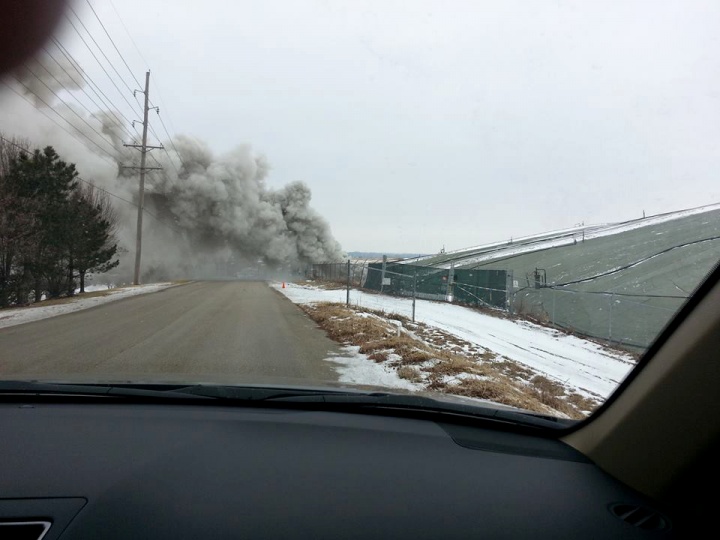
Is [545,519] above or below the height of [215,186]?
below

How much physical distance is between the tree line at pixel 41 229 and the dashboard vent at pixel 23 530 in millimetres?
19715

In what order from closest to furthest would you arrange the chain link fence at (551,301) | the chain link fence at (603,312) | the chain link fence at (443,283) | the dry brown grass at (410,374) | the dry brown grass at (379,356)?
the dry brown grass at (410,374) < the dry brown grass at (379,356) < the chain link fence at (603,312) < the chain link fence at (551,301) < the chain link fence at (443,283)

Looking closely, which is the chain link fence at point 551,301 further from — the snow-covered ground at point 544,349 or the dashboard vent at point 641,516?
the dashboard vent at point 641,516

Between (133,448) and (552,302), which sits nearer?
(133,448)

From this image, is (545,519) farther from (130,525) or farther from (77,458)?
(77,458)

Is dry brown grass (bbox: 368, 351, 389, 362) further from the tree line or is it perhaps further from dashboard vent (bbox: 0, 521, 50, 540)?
the tree line

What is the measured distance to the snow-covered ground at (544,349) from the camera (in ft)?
26.0

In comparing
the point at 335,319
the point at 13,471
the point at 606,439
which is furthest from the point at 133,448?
the point at 335,319

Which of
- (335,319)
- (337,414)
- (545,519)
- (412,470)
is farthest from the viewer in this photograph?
(335,319)

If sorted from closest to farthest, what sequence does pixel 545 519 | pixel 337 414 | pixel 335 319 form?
1. pixel 545 519
2. pixel 337 414
3. pixel 335 319

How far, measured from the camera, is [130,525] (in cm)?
190

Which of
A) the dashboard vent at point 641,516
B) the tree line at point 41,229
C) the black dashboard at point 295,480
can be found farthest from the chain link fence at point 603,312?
the tree line at point 41,229

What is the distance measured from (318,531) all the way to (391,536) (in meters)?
0.26

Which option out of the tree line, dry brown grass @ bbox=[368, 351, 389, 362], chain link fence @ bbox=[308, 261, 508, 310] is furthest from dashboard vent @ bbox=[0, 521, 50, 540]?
the tree line
